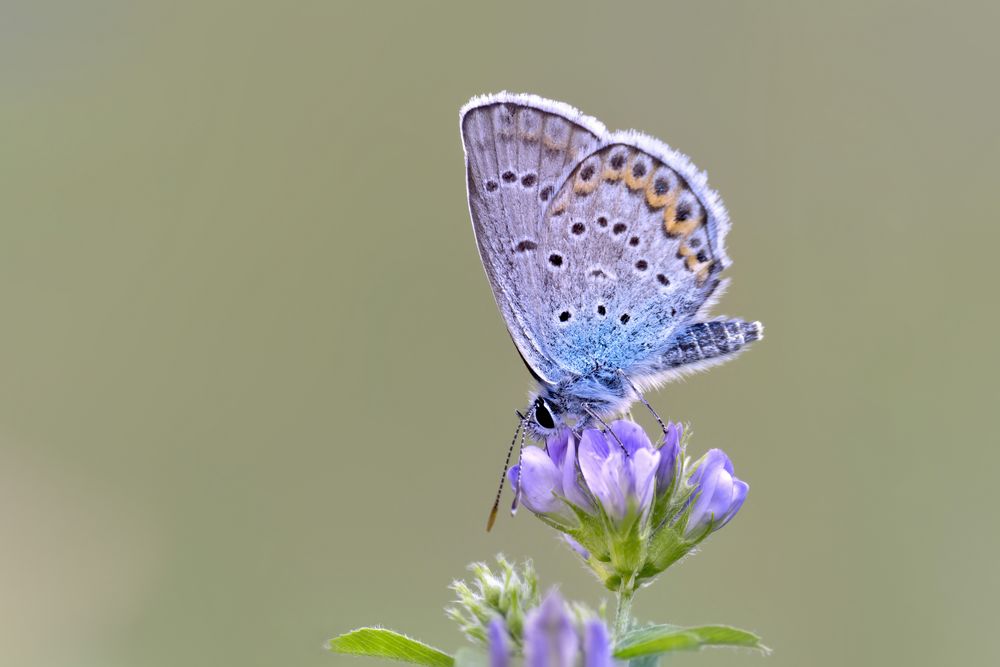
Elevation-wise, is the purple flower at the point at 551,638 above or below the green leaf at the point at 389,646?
below

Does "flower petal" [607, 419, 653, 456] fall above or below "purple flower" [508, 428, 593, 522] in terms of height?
above

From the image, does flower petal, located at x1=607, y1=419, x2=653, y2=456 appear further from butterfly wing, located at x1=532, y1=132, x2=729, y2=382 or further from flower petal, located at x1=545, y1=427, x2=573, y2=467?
butterfly wing, located at x1=532, y1=132, x2=729, y2=382

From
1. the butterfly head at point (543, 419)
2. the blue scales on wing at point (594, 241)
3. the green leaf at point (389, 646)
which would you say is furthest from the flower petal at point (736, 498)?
the green leaf at point (389, 646)

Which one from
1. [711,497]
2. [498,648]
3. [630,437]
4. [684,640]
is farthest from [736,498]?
[498,648]

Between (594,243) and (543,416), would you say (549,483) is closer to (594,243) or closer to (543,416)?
(543,416)

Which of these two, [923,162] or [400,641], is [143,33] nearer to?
[923,162]

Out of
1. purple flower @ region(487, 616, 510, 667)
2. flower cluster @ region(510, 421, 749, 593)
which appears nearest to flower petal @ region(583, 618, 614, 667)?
purple flower @ region(487, 616, 510, 667)

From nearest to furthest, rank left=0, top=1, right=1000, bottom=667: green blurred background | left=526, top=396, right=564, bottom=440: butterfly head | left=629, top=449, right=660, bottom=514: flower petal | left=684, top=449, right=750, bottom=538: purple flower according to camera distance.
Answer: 1. left=629, top=449, right=660, bottom=514: flower petal
2. left=684, top=449, right=750, bottom=538: purple flower
3. left=526, top=396, right=564, bottom=440: butterfly head
4. left=0, top=1, right=1000, bottom=667: green blurred background

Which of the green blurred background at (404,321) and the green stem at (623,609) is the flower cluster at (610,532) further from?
the green blurred background at (404,321)
